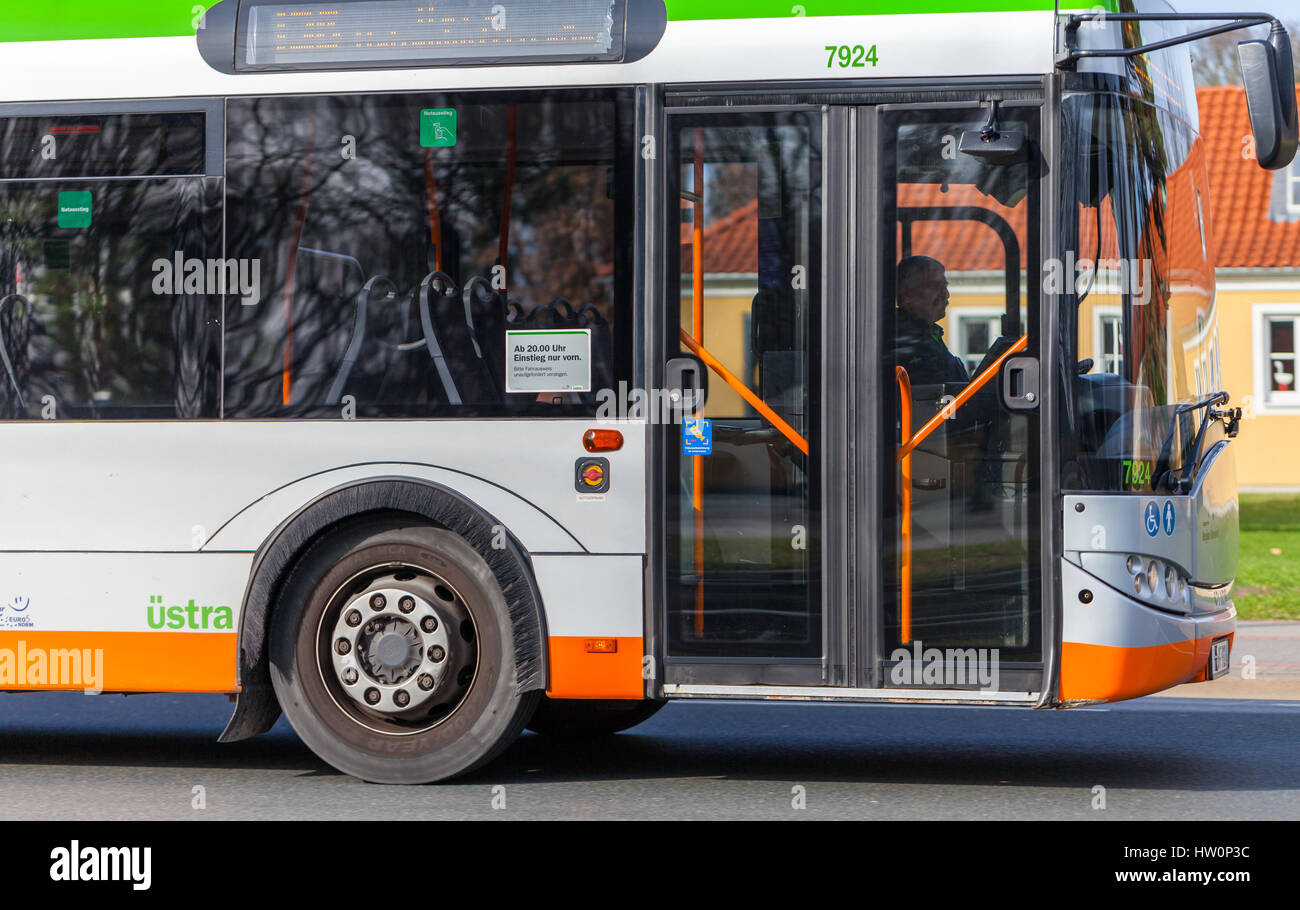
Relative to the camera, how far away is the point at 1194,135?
748cm

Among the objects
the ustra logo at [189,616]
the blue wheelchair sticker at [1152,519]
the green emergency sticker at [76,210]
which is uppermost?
the green emergency sticker at [76,210]

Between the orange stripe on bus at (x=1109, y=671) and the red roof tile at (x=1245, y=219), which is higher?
the red roof tile at (x=1245, y=219)

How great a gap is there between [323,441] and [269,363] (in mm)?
395

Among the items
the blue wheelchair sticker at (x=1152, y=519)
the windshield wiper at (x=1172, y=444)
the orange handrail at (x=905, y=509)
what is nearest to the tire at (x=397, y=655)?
the orange handrail at (x=905, y=509)

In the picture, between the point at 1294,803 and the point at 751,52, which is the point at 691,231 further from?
the point at 1294,803

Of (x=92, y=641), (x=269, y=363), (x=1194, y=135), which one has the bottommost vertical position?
(x=92, y=641)

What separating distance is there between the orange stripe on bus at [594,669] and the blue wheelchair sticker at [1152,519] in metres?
1.95

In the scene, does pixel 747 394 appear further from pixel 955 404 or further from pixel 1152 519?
pixel 1152 519

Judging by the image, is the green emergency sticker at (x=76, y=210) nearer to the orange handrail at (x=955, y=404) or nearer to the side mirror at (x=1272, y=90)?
the orange handrail at (x=955, y=404)

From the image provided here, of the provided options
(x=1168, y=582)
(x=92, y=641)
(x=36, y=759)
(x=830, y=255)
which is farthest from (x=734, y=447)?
(x=36, y=759)

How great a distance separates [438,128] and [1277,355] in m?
23.7

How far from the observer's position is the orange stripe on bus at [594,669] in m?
6.87

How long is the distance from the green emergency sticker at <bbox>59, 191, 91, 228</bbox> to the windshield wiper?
14.2 ft

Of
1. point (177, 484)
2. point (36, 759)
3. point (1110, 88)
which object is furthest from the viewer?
point (36, 759)
